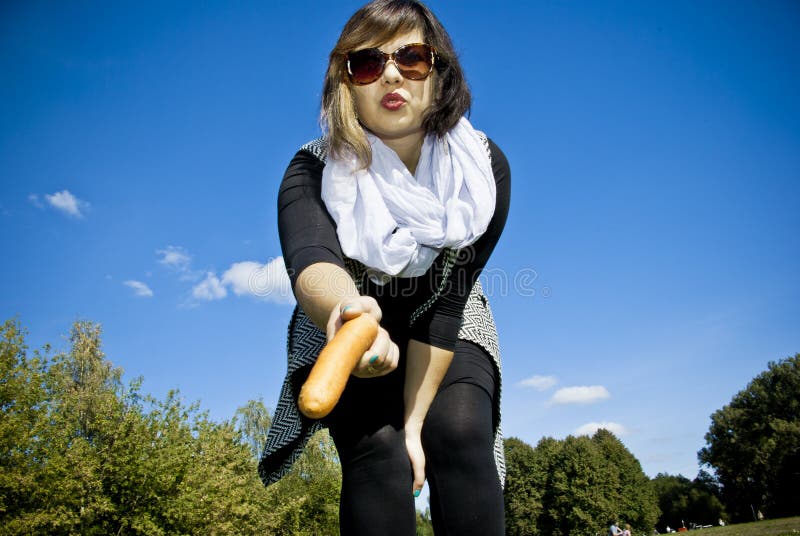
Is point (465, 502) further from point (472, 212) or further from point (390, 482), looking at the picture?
point (472, 212)

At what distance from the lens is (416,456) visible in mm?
2242

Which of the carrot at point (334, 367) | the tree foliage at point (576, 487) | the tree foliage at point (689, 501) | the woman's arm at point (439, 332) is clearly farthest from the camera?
the tree foliage at point (689, 501)

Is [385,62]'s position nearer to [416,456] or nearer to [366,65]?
[366,65]

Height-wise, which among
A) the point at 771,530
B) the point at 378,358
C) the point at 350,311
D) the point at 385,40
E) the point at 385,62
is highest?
the point at 385,40

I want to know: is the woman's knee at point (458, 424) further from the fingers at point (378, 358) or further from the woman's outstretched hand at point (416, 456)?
the fingers at point (378, 358)

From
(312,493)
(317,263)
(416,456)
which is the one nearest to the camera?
(317,263)

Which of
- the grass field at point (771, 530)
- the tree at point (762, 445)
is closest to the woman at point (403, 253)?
the grass field at point (771, 530)

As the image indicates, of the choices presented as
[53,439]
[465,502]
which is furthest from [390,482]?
[53,439]

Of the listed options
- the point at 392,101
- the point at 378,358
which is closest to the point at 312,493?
the point at 392,101

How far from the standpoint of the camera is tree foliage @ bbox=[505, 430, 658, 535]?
56.3 m

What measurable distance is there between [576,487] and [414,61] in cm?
6333

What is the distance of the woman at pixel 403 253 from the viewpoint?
2.04m

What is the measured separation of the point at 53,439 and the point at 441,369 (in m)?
34.1

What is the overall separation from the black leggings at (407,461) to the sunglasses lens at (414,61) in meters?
1.34
